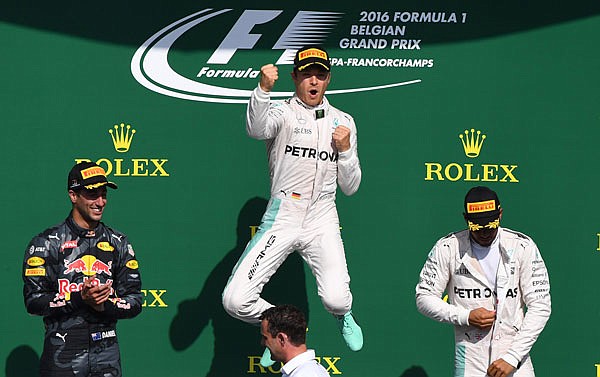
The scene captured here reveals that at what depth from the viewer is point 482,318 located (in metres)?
4.85

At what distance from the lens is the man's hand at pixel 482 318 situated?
4852mm

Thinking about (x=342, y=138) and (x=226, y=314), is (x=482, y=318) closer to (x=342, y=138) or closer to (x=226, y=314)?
(x=342, y=138)

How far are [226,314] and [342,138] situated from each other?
143 cm

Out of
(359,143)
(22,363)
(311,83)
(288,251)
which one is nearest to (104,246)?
(288,251)

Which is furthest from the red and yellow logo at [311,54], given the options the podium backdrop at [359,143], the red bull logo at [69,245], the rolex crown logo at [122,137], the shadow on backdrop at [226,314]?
the red bull logo at [69,245]

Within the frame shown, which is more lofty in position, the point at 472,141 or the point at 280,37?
the point at 280,37

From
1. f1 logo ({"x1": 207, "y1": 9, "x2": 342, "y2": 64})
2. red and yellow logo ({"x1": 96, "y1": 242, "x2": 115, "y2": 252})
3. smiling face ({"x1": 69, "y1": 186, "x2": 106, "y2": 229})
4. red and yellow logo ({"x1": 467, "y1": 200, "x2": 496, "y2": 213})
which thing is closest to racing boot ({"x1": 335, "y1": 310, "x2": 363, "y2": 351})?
red and yellow logo ({"x1": 467, "y1": 200, "x2": 496, "y2": 213})

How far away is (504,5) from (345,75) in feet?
3.43

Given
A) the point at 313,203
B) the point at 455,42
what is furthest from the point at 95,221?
the point at 455,42

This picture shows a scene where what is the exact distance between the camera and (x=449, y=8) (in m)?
6.23

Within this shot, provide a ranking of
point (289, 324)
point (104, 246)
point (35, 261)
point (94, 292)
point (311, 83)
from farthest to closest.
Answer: point (311, 83)
point (104, 246)
point (35, 261)
point (94, 292)
point (289, 324)

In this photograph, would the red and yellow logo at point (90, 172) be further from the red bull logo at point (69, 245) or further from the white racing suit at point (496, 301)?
the white racing suit at point (496, 301)

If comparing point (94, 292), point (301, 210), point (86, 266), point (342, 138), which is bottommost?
point (94, 292)

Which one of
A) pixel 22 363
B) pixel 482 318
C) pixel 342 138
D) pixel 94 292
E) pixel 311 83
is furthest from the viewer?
pixel 22 363
